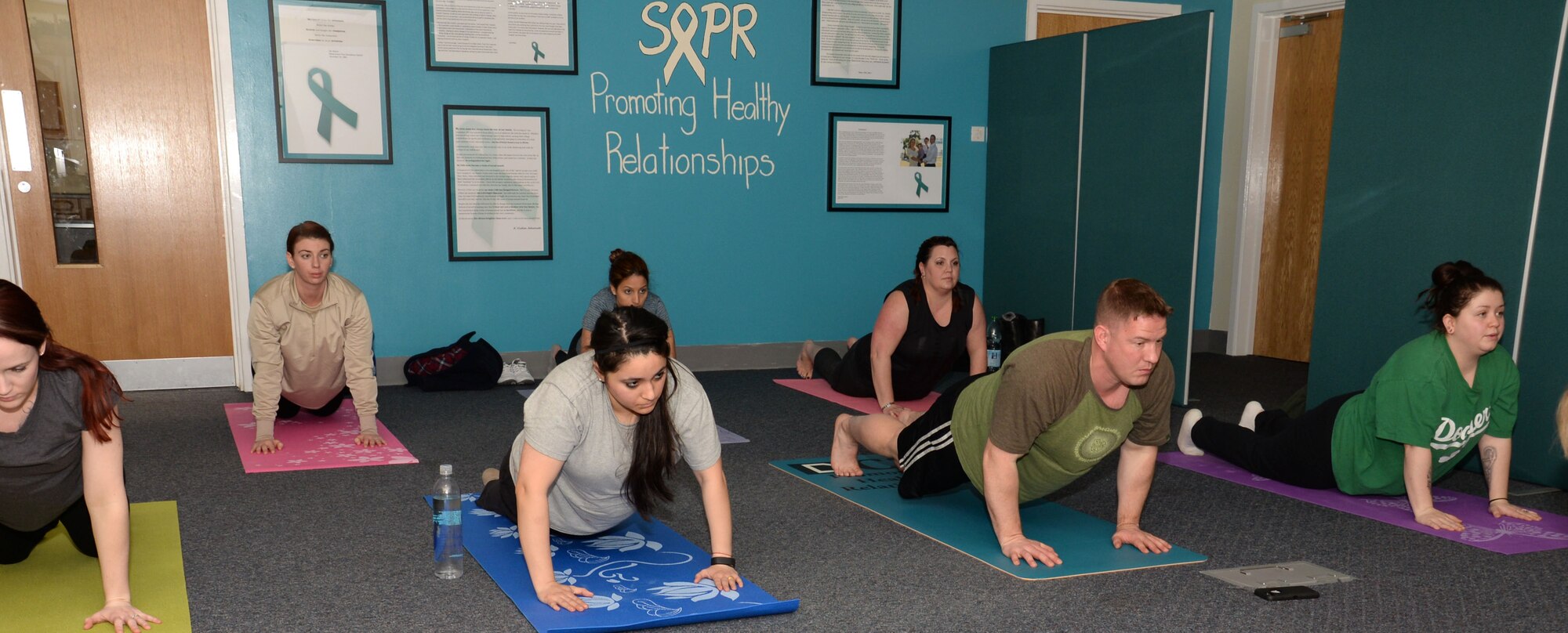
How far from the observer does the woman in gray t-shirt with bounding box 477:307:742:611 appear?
2041 mm

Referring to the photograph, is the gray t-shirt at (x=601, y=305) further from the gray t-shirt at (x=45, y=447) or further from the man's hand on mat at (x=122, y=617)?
the man's hand on mat at (x=122, y=617)

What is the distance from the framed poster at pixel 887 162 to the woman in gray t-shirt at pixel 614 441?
3.60 metres

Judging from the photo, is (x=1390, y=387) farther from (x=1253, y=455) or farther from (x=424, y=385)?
(x=424, y=385)

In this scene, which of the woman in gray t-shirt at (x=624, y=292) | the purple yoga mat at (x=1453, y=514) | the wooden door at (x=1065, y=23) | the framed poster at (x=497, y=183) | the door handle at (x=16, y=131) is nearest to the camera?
the purple yoga mat at (x=1453, y=514)

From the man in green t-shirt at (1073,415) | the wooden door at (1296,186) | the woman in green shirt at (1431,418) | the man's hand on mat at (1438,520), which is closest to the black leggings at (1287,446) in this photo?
the woman in green shirt at (1431,418)

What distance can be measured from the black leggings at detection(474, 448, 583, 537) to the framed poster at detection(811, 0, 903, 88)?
343 cm

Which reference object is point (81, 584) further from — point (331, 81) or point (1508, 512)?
point (1508, 512)

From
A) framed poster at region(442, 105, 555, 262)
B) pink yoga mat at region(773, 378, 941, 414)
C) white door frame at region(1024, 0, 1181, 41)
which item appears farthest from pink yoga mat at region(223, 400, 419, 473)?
white door frame at region(1024, 0, 1181, 41)

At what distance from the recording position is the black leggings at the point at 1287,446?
3.21 metres

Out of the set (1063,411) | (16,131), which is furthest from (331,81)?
(1063,411)

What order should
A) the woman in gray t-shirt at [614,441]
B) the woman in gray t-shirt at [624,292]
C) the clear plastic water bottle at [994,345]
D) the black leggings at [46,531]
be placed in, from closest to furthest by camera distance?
the woman in gray t-shirt at [614,441]
the black leggings at [46,531]
the woman in gray t-shirt at [624,292]
the clear plastic water bottle at [994,345]

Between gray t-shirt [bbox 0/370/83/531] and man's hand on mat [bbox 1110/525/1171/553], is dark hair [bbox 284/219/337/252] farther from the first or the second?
man's hand on mat [bbox 1110/525/1171/553]

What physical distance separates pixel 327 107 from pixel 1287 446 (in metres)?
4.18

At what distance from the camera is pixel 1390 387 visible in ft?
9.48
